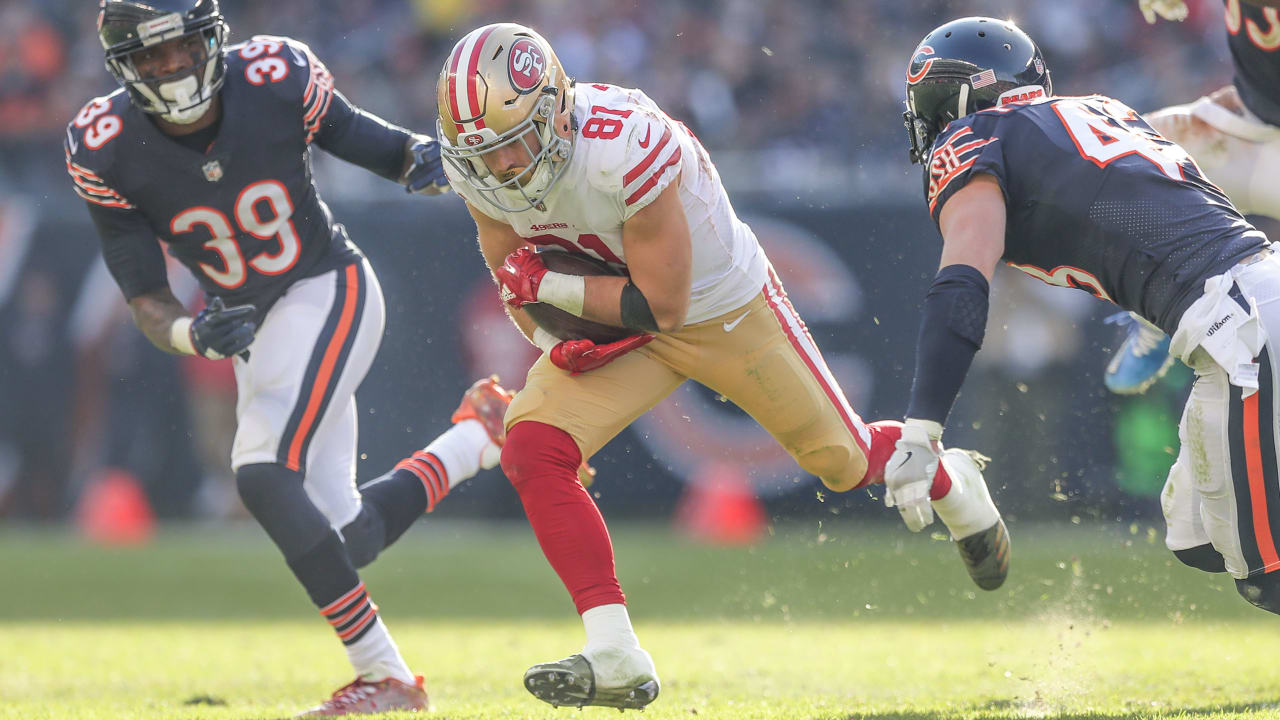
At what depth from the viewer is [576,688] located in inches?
127

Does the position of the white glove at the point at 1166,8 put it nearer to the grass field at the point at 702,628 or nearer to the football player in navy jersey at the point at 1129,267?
the football player in navy jersey at the point at 1129,267

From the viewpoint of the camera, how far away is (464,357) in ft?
28.9

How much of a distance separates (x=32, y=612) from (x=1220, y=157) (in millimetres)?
5734

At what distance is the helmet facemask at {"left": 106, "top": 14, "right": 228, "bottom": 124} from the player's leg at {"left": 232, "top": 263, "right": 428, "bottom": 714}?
66 centimetres

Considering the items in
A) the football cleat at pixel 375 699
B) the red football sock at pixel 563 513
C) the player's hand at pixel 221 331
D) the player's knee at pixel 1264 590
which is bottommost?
the football cleat at pixel 375 699

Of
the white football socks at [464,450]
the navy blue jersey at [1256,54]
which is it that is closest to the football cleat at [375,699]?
the white football socks at [464,450]

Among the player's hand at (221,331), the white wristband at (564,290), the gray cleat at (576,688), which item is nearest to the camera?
the gray cleat at (576,688)

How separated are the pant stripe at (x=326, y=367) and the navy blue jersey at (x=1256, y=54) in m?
2.87

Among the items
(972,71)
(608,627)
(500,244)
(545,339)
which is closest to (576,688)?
(608,627)

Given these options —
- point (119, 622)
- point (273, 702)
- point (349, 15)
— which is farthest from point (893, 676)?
point (349, 15)

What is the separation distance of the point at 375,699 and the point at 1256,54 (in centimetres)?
335

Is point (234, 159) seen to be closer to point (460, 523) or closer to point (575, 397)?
point (575, 397)

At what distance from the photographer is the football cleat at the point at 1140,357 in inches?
179

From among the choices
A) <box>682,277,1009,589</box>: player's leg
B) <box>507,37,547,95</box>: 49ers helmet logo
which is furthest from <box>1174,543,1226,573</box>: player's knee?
<box>507,37,547,95</box>: 49ers helmet logo
